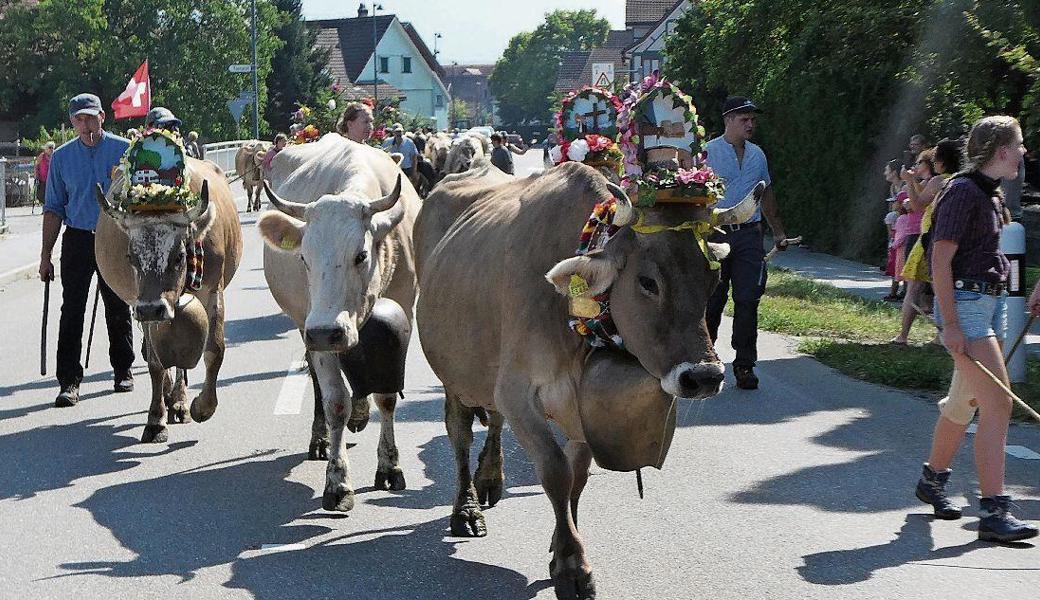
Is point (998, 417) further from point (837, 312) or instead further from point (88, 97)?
point (837, 312)

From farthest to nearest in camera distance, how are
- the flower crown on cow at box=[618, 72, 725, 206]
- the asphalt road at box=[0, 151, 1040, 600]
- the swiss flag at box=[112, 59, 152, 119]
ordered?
the swiss flag at box=[112, 59, 152, 119], the asphalt road at box=[0, 151, 1040, 600], the flower crown on cow at box=[618, 72, 725, 206]

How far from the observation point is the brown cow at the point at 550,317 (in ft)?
17.8

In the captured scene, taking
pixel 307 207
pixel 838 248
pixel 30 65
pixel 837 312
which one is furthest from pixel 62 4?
pixel 307 207

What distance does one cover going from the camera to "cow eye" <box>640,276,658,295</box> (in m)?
5.45

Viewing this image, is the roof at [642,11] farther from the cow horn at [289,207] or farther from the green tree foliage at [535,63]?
the cow horn at [289,207]

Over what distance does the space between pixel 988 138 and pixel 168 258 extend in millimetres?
4914

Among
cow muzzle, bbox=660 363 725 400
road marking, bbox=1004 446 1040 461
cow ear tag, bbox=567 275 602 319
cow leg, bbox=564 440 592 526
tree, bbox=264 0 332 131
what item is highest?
tree, bbox=264 0 332 131

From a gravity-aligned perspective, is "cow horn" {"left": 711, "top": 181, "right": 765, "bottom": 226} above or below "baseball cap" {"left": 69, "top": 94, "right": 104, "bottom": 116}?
below

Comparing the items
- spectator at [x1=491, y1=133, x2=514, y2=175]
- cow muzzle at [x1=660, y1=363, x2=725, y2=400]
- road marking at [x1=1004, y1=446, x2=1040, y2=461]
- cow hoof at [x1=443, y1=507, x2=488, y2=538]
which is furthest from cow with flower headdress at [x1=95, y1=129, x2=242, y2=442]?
spectator at [x1=491, y1=133, x2=514, y2=175]

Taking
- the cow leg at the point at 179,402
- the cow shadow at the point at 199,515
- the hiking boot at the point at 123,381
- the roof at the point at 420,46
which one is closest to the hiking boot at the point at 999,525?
the cow shadow at the point at 199,515

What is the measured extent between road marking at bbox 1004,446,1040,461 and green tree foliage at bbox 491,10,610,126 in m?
169

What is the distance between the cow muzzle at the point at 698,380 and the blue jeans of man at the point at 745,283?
5760 millimetres

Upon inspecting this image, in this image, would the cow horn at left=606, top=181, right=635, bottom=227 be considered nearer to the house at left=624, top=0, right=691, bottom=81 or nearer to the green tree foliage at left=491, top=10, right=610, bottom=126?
the house at left=624, top=0, right=691, bottom=81

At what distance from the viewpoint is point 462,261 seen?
6.86 metres
